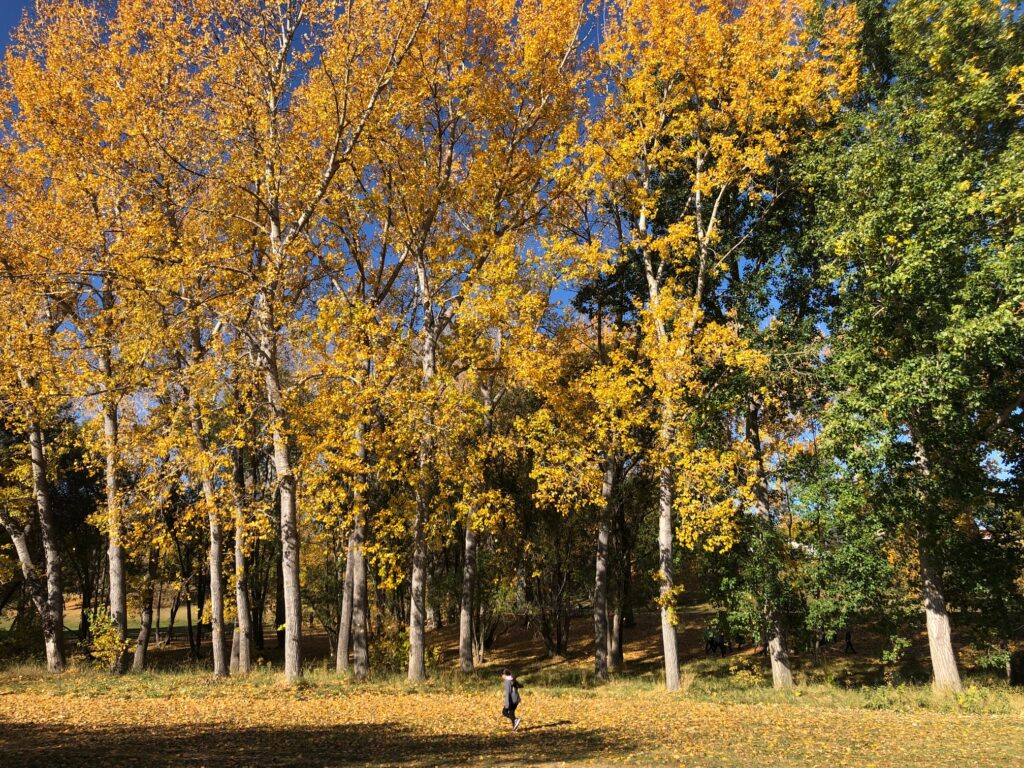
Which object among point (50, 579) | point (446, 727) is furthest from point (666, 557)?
point (50, 579)

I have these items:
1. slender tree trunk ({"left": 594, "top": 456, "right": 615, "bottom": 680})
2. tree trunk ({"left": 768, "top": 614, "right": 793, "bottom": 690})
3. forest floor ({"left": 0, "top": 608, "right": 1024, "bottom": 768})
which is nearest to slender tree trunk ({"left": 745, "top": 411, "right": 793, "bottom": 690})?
tree trunk ({"left": 768, "top": 614, "right": 793, "bottom": 690})

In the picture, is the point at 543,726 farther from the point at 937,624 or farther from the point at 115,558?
the point at 115,558

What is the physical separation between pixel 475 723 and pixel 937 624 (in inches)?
491

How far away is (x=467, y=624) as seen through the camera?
20891mm

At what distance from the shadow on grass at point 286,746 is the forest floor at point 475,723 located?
0.12 ft

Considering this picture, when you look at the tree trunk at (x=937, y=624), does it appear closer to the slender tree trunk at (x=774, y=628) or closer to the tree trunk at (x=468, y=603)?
the slender tree trunk at (x=774, y=628)

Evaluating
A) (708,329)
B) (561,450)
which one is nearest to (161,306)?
(561,450)

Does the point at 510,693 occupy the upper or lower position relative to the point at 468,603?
lower

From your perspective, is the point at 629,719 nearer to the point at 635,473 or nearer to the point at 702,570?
the point at 702,570

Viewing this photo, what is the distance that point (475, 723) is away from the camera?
12.4 metres

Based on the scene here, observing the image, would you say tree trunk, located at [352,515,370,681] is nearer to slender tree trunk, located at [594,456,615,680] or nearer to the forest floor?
the forest floor

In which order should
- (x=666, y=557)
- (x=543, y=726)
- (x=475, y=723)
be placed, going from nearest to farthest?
(x=543, y=726) < (x=475, y=723) < (x=666, y=557)

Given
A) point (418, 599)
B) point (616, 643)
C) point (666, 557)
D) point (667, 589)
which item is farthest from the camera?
point (616, 643)

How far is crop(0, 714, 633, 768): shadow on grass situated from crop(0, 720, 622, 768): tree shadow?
0.04ft
